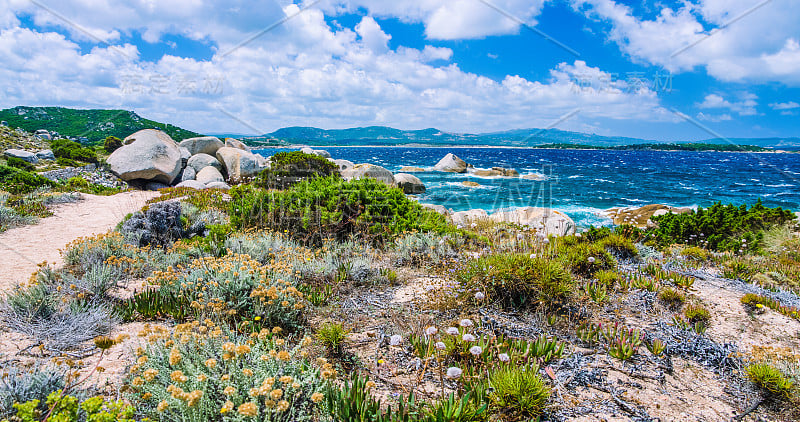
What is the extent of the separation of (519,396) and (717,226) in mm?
9076

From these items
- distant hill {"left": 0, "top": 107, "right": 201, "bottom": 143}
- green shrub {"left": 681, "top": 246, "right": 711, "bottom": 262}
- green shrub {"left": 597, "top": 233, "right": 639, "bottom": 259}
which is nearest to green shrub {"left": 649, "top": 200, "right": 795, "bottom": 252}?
green shrub {"left": 681, "top": 246, "right": 711, "bottom": 262}

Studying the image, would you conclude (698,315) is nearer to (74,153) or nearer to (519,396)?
(519,396)

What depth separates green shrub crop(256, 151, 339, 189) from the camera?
1448 cm

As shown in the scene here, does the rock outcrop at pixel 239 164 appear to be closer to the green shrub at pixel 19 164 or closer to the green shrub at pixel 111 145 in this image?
the green shrub at pixel 19 164

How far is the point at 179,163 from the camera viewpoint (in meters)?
18.1

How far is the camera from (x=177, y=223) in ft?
23.7

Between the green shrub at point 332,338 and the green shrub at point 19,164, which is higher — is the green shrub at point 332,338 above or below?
above

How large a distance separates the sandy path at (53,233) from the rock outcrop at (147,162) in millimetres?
4554

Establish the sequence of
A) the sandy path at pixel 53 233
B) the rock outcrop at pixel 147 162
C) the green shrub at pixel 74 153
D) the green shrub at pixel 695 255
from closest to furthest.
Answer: the sandy path at pixel 53 233 < the green shrub at pixel 695 255 < the rock outcrop at pixel 147 162 < the green shrub at pixel 74 153

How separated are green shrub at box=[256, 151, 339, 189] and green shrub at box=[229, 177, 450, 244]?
6032mm

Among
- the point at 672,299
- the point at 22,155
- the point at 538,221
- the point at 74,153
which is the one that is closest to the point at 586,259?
the point at 672,299

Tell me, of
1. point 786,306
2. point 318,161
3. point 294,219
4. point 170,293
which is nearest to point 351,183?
point 294,219

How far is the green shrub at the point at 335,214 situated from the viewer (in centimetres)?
729

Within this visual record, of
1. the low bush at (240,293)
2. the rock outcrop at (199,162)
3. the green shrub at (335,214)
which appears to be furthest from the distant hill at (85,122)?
the low bush at (240,293)
